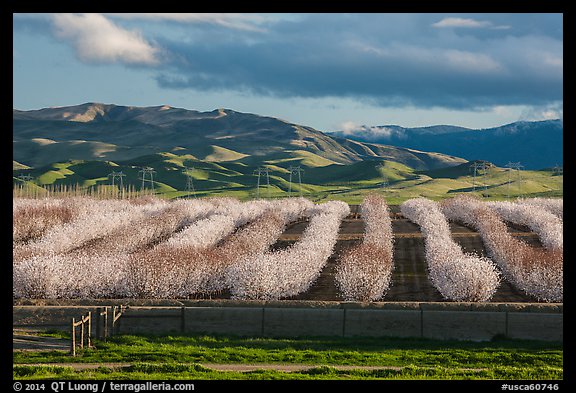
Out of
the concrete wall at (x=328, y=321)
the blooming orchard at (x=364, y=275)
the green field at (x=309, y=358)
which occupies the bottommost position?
the green field at (x=309, y=358)

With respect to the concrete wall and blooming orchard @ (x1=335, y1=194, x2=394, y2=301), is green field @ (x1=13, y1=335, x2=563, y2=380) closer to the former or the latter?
the concrete wall

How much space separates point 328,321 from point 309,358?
5516 mm

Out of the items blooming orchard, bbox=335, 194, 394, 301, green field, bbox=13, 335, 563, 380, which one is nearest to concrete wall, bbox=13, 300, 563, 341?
green field, bbox=13, 335, 563, 380

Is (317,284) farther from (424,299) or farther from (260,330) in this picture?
(260,330)

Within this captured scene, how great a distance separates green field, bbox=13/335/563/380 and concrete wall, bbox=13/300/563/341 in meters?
0.79

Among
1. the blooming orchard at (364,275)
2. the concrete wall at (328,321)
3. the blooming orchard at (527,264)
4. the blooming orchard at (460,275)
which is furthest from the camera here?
the blooming orchard at (527,264)

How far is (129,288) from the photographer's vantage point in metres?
37.3

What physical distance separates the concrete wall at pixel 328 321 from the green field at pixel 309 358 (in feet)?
2.58

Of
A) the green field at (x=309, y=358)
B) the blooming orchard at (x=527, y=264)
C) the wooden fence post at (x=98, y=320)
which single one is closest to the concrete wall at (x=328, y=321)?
the green field at (x=309, y=358)

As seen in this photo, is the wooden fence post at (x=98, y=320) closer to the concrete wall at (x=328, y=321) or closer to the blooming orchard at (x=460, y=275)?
the concrete wall at (x=328, y=321)

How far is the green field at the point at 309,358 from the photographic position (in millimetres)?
22375
